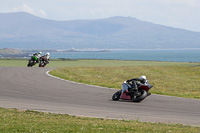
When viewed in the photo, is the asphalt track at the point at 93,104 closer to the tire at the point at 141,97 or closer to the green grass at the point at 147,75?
the tire at the point at 141,97

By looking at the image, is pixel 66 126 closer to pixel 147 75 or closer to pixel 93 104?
pixel 93 104

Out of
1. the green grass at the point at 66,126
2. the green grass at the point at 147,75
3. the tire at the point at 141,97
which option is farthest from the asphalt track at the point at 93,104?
the green grass at the point at 147,75

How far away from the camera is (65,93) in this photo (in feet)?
74.3

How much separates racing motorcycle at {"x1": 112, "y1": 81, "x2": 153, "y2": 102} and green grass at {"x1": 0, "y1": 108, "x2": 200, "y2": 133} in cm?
559

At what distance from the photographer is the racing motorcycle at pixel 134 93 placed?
19631mm

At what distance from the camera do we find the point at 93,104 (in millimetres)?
18578

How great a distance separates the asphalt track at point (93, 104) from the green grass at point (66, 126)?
1.39 m

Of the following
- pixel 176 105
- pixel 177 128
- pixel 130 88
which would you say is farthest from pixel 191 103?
pixel 177 128

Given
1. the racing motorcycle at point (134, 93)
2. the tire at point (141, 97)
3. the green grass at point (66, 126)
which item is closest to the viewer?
the green grass at point (66, 126)

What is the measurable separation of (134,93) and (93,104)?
8.41 feet

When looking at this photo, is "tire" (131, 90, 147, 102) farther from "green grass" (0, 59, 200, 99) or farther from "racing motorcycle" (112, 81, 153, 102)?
"green grass" (0, 59, 200, 99)

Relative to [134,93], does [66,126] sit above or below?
below

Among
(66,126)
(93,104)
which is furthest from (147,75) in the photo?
(66,126)

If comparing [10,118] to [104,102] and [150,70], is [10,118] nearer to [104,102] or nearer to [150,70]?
[104,102]
